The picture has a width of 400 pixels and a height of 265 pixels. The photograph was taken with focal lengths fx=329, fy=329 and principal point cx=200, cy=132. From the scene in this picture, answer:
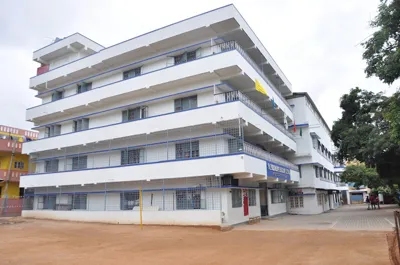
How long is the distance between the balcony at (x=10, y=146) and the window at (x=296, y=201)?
2602 cm

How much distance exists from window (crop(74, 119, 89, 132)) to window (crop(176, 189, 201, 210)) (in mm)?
10415

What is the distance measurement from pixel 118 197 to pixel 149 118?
5.92 metres

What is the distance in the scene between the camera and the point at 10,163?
3077 cm

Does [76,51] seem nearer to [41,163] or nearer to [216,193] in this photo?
[41,163]

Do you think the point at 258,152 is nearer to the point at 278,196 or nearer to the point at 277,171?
the point at 277,171

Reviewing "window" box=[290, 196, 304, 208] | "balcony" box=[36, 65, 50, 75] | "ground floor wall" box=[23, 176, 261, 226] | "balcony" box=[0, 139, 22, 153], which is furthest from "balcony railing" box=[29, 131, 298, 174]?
"balcony" box=[36, 65, 50, 75]

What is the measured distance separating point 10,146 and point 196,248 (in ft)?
85.2

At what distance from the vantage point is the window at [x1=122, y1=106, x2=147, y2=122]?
22.8 meters

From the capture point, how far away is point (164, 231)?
16.8 m

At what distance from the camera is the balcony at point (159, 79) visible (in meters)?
19.4

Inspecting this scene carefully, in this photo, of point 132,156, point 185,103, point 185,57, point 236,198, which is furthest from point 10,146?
point 236,198

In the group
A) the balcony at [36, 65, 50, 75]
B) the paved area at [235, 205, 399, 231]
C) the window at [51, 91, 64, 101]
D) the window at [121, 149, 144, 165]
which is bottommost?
the paved area at [235, 205, 399, 231]

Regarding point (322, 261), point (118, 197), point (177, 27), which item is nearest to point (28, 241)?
point (118, 197)

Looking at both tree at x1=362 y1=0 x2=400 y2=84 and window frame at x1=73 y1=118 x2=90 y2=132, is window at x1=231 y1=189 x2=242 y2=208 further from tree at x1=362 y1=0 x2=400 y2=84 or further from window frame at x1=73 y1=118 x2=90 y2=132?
window frame at x1=73 y1=118 x2=90 y2=132
